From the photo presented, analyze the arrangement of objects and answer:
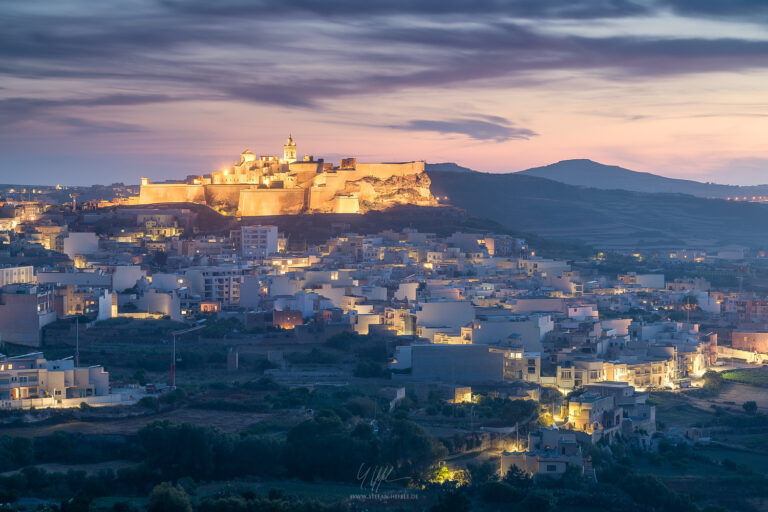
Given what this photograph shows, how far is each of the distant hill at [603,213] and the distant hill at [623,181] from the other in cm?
2450

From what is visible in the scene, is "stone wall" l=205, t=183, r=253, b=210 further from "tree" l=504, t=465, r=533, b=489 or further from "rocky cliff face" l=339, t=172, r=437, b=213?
"tree" l=504, t=465, r=533, b=489

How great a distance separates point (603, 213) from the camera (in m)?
82.5

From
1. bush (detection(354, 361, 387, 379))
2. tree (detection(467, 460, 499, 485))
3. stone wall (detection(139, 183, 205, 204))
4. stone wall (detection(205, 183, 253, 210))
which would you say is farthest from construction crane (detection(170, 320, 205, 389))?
stone wall (detection(139, 183, 205, 204))

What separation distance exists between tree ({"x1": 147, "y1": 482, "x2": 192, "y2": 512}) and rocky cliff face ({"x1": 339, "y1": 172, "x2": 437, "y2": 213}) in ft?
110

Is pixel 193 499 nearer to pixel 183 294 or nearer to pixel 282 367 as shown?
pixel 282 367

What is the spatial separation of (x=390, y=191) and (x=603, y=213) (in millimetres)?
32145

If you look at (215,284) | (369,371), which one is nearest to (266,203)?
(215,284)

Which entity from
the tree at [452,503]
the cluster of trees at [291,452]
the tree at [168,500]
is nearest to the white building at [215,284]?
the cluster of trees at [291,452]

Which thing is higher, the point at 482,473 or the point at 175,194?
the point at 175,194

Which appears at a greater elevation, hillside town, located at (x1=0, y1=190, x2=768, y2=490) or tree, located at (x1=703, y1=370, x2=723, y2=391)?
hillside town, located at (x1=0, y1=190, x2=768, y2=490)

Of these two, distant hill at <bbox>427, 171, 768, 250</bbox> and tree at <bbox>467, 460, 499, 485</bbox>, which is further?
distant hill at <bbox>427, 171, 768, 250</bbox>

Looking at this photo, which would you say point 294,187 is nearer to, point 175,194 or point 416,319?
point 175,194

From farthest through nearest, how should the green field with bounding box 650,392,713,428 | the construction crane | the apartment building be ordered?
1. the apartment building
2. the construction crane
3. the green field with bounding box 650,392,713,428

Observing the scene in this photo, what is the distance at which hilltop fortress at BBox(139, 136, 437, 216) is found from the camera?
5012cm
